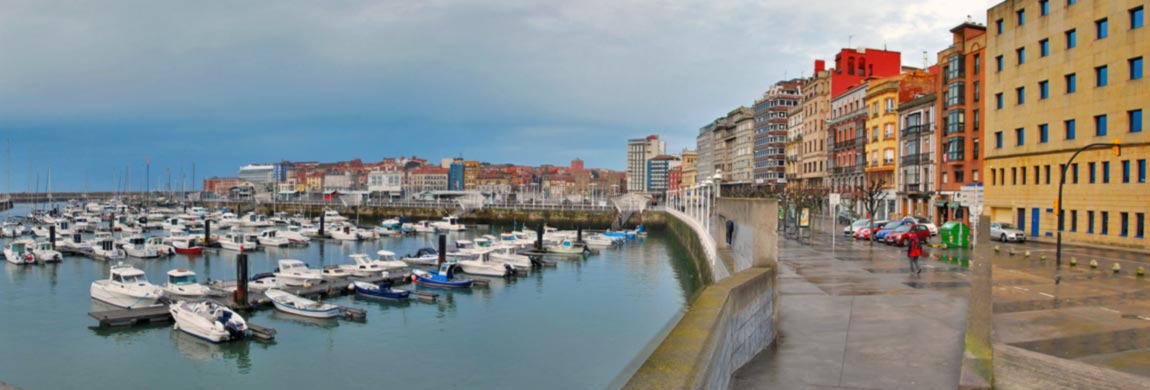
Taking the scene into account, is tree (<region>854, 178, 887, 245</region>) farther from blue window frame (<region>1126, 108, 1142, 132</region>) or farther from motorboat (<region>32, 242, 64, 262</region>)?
motorboat (<region>32, 242, 64, 262</region>)

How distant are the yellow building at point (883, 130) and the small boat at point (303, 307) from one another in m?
50.1

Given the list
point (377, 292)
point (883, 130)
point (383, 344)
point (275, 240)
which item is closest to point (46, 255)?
point (275, 240)

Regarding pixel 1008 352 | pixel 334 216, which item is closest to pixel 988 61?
pixel 1008 352

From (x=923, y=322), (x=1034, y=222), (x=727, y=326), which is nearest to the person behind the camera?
(x=727, y=326)

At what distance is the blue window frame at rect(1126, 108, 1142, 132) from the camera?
3512 cm

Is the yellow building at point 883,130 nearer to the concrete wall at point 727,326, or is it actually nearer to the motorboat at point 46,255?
the concrete wall at point 727,326

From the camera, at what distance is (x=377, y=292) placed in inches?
1531

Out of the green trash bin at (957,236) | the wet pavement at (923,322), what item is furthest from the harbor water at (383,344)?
the green trash bin at (957,236)

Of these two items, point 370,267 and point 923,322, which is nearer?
point 923,322

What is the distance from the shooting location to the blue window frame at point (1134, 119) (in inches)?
1383

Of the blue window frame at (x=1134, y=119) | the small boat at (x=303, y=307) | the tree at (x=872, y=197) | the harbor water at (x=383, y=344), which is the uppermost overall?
the blue window frame at (x=1134, y=119)

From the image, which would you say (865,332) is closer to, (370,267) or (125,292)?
(125,292)

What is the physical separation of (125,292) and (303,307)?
10.1 m

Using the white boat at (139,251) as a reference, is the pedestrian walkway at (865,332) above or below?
above
